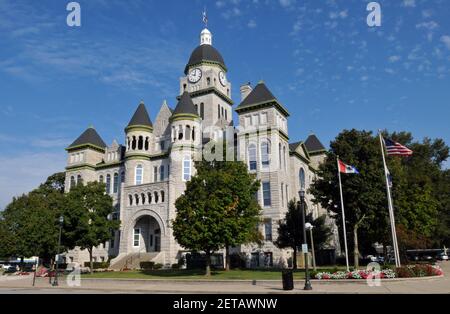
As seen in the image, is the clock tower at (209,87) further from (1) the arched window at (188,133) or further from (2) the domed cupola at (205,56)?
(1) the arched window at (188,133)

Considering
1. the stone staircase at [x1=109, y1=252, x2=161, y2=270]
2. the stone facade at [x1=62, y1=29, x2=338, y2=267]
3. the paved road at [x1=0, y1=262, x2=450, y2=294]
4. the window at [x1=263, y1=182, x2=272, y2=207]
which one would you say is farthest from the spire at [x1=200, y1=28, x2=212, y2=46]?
the paved road at [x1=0, y1=262, x2=450, y2=294]

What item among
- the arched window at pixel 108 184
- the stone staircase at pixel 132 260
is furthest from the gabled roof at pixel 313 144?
the stone staircase at pixel 132 260

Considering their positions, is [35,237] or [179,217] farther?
A: [35,237]

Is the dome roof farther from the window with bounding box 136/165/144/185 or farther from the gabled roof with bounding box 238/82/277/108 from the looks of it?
the window with bounding box 136/165/144/185

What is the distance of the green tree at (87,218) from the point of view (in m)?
42.4

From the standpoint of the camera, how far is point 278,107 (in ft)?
170

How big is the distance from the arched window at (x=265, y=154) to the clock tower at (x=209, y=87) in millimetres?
12163

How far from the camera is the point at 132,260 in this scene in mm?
48281

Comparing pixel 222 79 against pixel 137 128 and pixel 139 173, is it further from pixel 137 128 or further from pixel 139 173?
pixel 139 173

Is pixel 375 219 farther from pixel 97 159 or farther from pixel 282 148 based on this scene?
pixel 97 159

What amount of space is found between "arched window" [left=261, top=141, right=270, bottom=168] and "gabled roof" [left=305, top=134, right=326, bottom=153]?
73.7 feet

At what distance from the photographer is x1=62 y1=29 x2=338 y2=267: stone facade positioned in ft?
160

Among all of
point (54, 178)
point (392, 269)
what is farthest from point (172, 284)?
point (54, 178)

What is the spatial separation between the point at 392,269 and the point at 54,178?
70.2m
